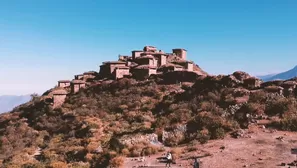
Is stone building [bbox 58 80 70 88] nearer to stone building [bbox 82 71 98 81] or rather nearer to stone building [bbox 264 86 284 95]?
stone building [bbox 82 71 98 81]

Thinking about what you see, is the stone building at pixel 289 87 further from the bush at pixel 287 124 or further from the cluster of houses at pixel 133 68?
the cluster of houses at pixel 133 68

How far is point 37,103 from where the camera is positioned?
3797 centimetres

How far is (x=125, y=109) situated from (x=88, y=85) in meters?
11.2

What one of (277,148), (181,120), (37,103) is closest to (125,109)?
(181,120)

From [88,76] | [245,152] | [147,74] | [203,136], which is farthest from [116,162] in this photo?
[88,76]

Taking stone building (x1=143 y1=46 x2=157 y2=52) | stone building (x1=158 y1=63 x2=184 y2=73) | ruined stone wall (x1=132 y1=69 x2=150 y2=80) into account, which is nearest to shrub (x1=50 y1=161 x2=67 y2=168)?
ruined stone wall (x1=132 y1=69 x2=150 y2=80)

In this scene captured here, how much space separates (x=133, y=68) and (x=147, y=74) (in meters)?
3.85

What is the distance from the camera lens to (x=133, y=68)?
41250mm

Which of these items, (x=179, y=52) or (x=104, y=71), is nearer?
(x=104, y=71)

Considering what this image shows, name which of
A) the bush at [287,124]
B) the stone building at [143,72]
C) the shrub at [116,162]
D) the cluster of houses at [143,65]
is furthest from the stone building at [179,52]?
the shrub at [116,162]

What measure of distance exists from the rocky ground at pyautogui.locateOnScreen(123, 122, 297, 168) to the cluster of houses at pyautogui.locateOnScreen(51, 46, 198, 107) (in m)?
19.8

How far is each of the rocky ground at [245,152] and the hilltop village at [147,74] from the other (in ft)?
25.1

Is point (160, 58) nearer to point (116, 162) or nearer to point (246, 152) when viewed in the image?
point (116, 162)

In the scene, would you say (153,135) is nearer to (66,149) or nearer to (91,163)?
(91,163)
